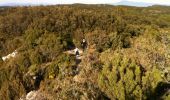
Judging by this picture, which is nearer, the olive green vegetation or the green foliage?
the green foliage

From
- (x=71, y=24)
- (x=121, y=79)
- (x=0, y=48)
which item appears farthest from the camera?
(x=71, y=24)

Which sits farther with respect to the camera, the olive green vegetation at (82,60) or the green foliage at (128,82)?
the olive green vegetation at (82,60)

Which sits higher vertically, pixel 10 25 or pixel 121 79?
pixel 121 79

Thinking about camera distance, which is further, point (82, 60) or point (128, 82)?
point (82, 60)

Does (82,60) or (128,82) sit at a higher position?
(128,82)

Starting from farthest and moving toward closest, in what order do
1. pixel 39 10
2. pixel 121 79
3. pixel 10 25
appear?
pixel 39 10
pixel 10 25
pixel 121 79

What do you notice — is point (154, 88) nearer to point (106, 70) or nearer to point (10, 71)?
point (106, 70)

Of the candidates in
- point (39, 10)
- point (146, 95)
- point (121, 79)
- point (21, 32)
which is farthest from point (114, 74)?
point (39, 10)

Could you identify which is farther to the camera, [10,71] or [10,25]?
[10,25]
